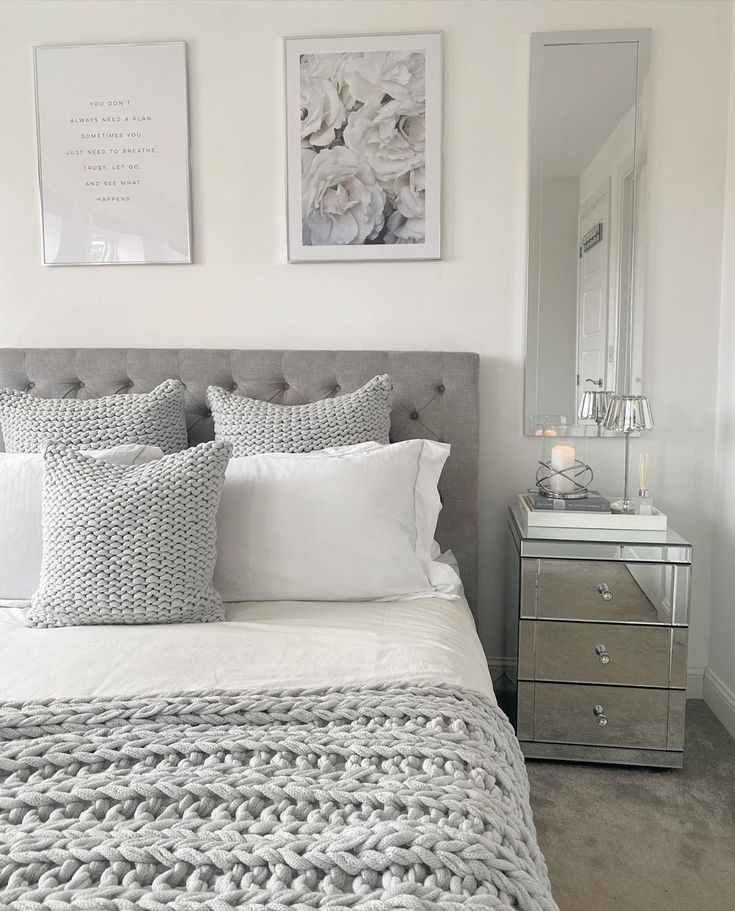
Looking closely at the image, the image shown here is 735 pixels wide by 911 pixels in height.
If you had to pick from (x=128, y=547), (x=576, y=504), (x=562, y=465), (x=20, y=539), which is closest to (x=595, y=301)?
(x=562, y=465)

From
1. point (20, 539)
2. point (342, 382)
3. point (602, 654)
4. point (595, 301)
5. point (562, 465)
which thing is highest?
point (595, 301)

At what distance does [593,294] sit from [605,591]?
1.00 meters

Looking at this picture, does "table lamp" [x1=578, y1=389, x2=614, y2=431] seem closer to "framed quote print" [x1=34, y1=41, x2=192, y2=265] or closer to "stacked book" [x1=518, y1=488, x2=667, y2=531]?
"stacked book" [x1=518, y1=488, x2=667, y2=531]

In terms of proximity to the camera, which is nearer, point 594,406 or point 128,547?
point 128,547

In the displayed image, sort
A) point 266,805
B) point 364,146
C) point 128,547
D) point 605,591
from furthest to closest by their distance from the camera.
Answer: point 364,146 < point 605,591 < point 128,547 < point 266,805

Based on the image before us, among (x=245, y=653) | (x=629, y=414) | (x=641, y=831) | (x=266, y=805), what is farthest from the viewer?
(x=629, y=414)

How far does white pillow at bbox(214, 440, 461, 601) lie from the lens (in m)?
1.96

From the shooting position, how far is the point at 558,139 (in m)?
2.49

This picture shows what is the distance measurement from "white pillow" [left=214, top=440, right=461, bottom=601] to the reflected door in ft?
3.02

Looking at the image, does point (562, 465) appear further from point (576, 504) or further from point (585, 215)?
point (585, 215)

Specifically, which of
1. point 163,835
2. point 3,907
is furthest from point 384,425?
point 3,907

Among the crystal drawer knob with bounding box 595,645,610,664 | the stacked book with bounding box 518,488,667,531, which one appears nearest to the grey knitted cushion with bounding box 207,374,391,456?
the stacked book with bounding box 518,488,667,531

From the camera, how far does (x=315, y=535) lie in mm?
1956

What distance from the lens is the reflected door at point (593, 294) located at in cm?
251
